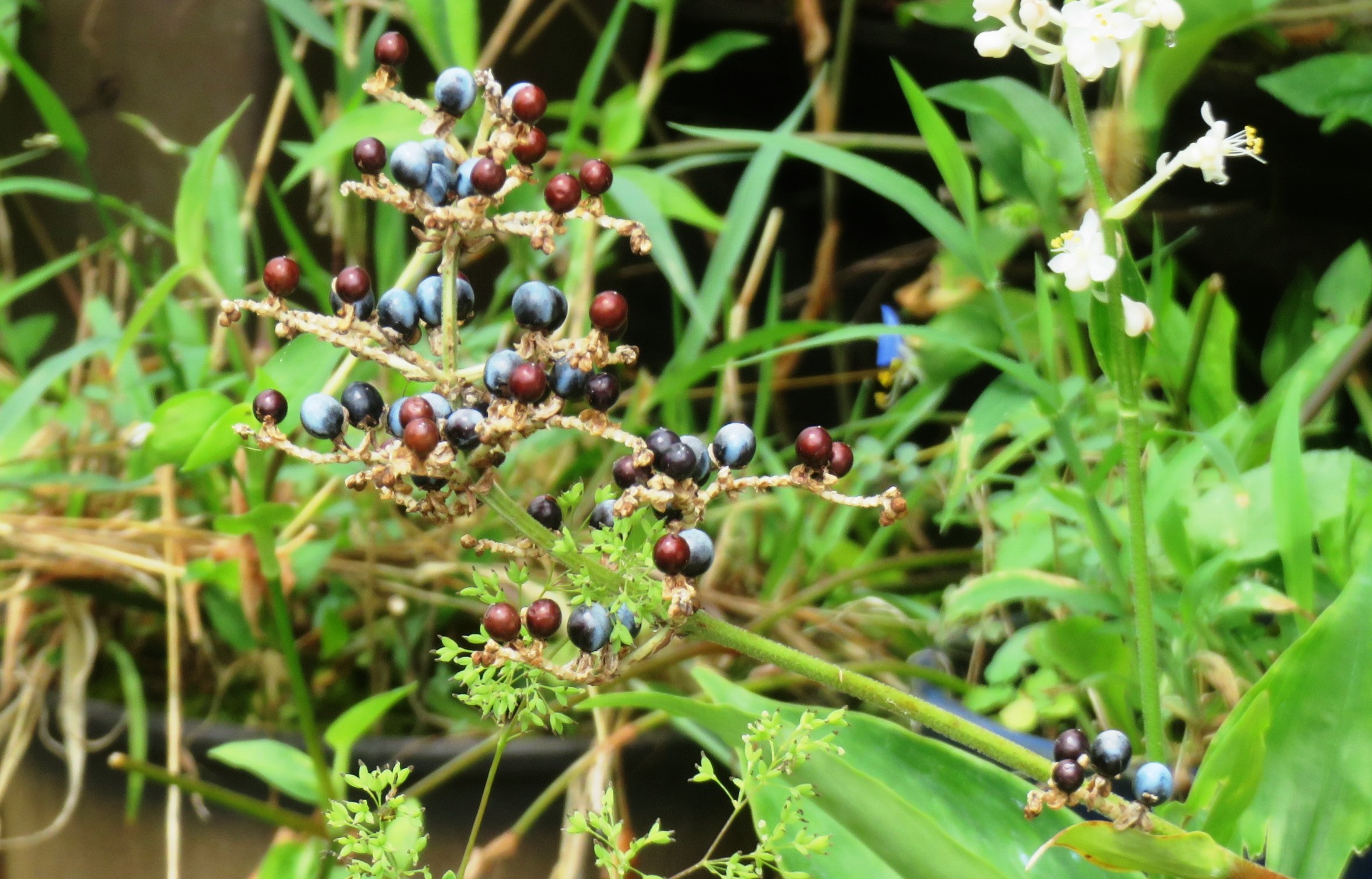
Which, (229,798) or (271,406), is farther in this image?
(229,798)

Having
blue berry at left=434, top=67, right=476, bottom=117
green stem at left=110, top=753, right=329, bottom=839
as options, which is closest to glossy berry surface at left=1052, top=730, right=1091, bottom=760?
blue berry at left=434, top=67, right=476, bottom=117

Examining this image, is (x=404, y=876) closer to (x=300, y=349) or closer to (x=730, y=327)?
(x=300, y=349)

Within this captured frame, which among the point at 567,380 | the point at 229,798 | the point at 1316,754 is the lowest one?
the point at 229,798

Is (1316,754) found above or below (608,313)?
below

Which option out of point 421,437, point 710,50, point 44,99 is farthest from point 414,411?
point 710,50

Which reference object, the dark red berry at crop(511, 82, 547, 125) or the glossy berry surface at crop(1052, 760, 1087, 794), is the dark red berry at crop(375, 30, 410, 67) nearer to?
the dark red berry at crop(511, 82, 547, 125)

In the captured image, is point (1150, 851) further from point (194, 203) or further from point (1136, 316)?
point (194, 203)

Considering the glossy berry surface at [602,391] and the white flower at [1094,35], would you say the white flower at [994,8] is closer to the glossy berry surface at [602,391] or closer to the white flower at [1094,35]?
the white flower at [1094,35]

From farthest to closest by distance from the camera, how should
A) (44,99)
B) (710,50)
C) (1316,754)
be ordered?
(710,50), (44,99), (1316,754)

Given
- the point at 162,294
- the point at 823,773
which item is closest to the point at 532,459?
the point at 162,294
